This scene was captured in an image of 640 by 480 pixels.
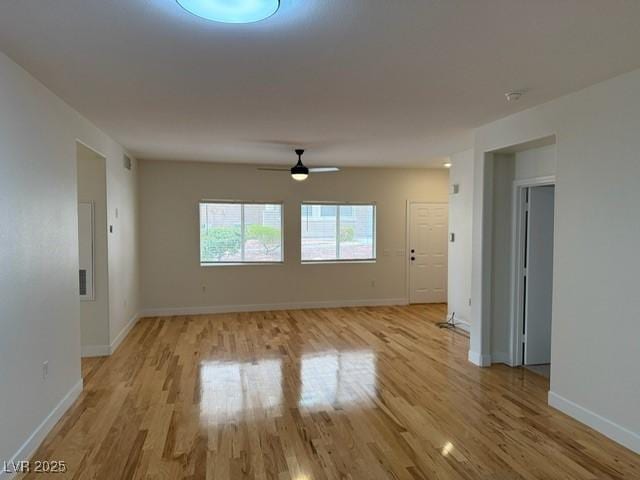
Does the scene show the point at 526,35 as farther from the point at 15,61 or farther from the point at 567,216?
the point at 15,61

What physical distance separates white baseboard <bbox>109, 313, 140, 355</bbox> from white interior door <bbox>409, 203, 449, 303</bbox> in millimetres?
5085

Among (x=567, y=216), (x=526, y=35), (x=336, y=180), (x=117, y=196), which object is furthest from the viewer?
(x=336, y=180)

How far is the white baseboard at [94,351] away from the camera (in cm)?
513

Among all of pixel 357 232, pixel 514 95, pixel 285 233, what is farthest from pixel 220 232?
pixel 514 95

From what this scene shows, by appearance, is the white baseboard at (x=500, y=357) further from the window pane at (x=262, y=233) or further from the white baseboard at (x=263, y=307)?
the window pane at (x=262, y=233)

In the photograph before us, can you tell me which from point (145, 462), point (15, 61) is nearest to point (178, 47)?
point (15, 61)

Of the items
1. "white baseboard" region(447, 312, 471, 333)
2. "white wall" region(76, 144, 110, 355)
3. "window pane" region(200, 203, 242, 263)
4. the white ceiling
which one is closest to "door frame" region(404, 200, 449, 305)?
"white baseboard" region(447, 312, 471, 333)

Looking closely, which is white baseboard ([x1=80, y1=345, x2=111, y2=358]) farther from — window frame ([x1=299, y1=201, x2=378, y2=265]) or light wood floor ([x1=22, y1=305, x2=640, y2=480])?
window frame ([x1=299, y1=201, x2=378, y2=265])

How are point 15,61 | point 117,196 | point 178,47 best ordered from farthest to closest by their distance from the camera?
point 117,196, point 15,61, point 178,47

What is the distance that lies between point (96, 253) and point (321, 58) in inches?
150

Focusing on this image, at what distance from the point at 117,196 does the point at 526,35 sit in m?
5.16

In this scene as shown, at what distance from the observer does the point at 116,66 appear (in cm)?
290

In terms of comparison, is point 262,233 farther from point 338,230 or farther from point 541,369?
point 541,369

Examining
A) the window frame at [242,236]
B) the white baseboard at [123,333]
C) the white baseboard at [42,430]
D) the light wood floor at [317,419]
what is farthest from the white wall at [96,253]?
the window frame at [242,236]
